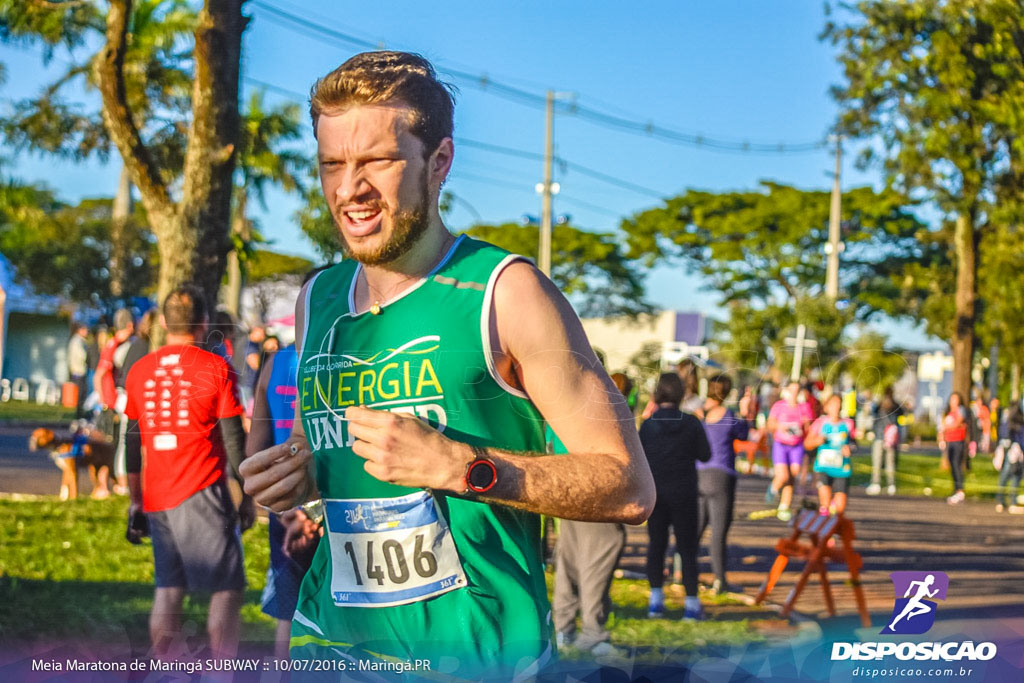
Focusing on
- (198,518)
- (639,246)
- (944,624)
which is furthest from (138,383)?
(944,624)

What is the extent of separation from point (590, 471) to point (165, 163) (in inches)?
108

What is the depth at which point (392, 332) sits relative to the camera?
1662mm

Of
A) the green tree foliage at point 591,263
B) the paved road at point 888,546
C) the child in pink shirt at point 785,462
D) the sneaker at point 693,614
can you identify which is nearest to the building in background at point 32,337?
the paved road at point 888,546

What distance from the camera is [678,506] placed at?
5.79 m

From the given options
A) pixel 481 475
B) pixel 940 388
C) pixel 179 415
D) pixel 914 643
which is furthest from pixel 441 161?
pixel 940 388

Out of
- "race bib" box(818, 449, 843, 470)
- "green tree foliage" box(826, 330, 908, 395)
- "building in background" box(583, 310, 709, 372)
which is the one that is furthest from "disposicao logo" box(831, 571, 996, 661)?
"race bib" box(818, 449, 843, 470)

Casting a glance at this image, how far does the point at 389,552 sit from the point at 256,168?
2.10 meters

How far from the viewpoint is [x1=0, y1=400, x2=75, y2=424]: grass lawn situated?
3.45m

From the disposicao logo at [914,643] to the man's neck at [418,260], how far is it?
4.57 feet

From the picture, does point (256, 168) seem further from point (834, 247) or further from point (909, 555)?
point (909, 555)

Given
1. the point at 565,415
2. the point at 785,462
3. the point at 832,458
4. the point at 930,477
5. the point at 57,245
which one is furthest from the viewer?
the point at 930,477

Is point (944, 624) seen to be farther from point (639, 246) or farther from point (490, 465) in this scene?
point (490, 465)

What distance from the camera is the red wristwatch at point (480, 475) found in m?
1.50

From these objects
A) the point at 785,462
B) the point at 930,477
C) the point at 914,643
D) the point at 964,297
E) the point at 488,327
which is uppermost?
the point at 964,297
